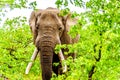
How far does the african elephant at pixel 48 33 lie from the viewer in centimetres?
1224

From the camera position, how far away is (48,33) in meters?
12.7

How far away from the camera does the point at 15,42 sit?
16641mm

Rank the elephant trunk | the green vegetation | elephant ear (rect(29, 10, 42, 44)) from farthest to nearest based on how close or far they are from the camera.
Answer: elephant ear (rect(29, 10, 42, 44))
the elephant trunk
the green vegetation

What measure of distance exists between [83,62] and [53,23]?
3775 mm

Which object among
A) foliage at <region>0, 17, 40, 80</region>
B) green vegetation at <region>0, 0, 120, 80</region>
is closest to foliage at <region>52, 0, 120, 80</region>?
green vegetation at <region>0, 0, 120, 80</region>

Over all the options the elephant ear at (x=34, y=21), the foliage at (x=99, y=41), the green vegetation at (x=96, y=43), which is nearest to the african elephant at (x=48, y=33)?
the elephant ear at (x=34, y=21)

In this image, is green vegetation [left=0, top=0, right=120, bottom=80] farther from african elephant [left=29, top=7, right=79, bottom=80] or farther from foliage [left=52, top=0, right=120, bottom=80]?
african elephant [left=29, top=7, right=79, bottom=80]

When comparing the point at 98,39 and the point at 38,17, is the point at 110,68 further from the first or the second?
the point at 38,17

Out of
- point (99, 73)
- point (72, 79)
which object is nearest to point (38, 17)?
point (72, 79)

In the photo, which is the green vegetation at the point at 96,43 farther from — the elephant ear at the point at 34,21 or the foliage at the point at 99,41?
the elephant ear at the point at 34,21

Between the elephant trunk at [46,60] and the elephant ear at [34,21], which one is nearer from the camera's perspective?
the elephant trunk at [46,60]

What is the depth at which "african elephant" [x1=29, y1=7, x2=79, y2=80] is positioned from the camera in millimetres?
12242

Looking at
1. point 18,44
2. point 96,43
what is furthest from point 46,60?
point 18,44

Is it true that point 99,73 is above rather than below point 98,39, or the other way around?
below
